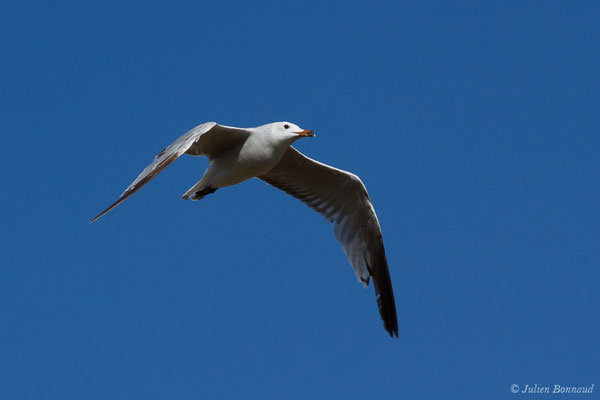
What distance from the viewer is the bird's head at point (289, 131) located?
10328 mm

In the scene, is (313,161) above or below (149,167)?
above

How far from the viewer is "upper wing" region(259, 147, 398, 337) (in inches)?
495

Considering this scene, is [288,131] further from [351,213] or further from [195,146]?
[351,213]

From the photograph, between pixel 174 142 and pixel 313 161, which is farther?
pixel 313 161

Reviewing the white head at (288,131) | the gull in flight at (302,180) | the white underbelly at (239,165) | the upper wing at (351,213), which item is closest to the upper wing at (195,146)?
the gull in flight at (302,180)

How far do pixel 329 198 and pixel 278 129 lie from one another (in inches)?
110

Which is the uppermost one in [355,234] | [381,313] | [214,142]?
[214,142]

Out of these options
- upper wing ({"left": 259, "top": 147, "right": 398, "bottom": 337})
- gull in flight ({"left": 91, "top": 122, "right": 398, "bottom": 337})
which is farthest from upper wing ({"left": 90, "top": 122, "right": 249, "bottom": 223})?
upper wing ({"left": 259, "top": 147, "right": 398, "bottom": 337})

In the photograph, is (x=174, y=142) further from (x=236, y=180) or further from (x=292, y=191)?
(x=292, y=191)

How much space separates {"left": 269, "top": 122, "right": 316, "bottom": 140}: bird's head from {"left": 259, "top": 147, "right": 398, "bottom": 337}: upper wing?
2.01 meters

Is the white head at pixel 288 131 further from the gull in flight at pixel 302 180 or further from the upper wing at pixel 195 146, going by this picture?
the upper wing at pixel 195 146

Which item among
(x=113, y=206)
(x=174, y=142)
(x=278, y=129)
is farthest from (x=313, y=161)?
(x=113, y=206)

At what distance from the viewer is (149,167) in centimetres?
943

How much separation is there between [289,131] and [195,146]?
1.38 meters
